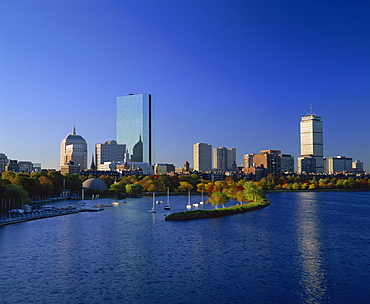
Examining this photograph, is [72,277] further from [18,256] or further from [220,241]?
[220,241]

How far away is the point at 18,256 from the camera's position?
52.6 meters

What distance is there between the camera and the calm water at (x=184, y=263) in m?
38.2

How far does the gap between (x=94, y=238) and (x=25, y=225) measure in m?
22.0

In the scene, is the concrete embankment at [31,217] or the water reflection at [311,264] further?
the concrete embankment at [31,217]

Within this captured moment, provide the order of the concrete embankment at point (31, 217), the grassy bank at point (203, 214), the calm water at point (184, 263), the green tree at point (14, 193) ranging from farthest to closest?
the green tree at point (14, 193) < the grassy bank at point (203, 214) < the concrete embankment at point (31, 217) < the calm water at point (184, 263)

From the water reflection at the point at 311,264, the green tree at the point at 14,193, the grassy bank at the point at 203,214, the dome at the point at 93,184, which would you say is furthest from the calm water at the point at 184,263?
the dome at the point at 93,184

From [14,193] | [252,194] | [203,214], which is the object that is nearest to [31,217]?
[14,193]

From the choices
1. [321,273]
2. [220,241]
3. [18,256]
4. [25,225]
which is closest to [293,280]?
[321,273]

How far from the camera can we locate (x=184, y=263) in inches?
1945

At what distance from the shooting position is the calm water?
38.2 metres

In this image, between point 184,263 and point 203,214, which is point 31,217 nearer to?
point 203,214

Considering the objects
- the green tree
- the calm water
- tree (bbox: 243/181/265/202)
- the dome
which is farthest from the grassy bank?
the dome

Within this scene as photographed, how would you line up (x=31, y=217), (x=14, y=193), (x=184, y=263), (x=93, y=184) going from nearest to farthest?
(x=184, y=263)
(x=31, y=217)
(x=14, y=193)
(x=93, y=184)

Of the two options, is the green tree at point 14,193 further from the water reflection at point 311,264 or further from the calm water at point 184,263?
the water reflection at point 311,264
